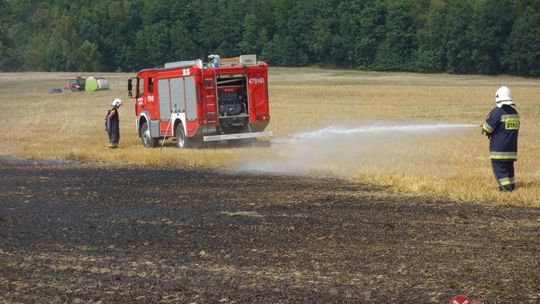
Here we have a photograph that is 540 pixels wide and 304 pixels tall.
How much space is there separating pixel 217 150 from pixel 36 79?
58.6m

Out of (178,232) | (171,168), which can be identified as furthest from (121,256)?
(171,168)

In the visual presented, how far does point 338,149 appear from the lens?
21.4 meters

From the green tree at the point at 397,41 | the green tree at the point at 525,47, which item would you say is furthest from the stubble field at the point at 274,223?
the green tree at the point at 397,41

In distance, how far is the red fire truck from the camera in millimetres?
23562

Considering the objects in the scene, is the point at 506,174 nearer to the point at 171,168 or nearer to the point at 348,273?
the point at 348,273

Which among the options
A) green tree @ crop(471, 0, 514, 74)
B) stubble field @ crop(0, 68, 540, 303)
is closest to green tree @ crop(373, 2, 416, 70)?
green tree @ crop(471, 0, 514, 74)

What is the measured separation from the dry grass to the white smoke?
0.75 feet

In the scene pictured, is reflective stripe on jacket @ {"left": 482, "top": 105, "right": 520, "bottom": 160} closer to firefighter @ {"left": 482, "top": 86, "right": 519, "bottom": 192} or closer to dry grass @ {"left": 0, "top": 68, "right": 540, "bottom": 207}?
firefighter @ {"left": 482, "top": 86, "right": 519, "bottom": 192}

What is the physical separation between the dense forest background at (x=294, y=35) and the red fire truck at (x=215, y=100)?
64.4 metres

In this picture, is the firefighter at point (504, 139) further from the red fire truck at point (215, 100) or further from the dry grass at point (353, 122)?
the red fire truck at point (215, 100)

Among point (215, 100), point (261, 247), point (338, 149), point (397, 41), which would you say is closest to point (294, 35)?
point (397, 41)

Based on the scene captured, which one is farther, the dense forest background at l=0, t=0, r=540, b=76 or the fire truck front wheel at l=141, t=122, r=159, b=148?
the dense forest background at l=0, t=0, r=540, b=76

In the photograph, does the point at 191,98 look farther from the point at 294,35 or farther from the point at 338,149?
the point at 294,35

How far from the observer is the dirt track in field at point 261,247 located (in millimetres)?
7750
